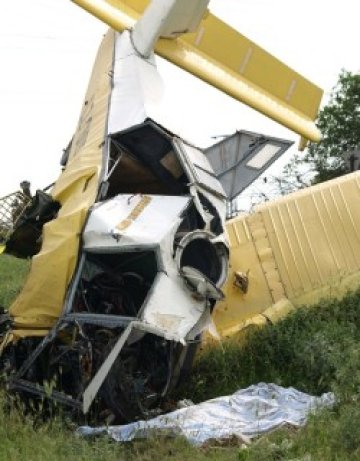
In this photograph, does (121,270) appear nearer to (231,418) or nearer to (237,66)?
(231,418)

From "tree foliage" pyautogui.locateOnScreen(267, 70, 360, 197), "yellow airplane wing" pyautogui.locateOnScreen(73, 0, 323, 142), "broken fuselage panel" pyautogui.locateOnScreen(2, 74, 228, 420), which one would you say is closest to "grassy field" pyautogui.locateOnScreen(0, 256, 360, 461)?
"broken fuselage panel" pyautogui.locateOnScreen(2, 74, 228, 420)

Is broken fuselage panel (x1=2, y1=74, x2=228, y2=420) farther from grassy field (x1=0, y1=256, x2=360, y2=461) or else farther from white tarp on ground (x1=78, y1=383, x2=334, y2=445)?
grassy field (x1=0, y1=256, x2=360, y2=461)

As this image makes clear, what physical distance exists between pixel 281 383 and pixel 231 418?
4.25ft

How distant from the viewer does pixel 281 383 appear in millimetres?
6883

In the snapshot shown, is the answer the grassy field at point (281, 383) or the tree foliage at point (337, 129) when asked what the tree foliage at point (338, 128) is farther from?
the grassy field at point (281, 383)

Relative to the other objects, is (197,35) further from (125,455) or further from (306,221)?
(125,455)

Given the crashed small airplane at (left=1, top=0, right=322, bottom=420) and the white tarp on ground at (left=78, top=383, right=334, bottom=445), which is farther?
the crashed small airplane at (left=1, top=0, right=322, bottom=420)

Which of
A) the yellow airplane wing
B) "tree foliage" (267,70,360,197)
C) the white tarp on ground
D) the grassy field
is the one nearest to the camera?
the grassy field

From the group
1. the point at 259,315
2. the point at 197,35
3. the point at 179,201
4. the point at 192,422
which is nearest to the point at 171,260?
the point at 179,201

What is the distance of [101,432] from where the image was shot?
211 inches

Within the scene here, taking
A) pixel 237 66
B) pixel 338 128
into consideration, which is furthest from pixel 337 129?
pixel 237 66

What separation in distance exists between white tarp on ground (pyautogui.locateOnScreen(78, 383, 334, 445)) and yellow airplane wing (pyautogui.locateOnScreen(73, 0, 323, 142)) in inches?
148

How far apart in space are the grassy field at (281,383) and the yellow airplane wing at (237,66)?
238 cm

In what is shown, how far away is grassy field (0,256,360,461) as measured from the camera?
184 inches
